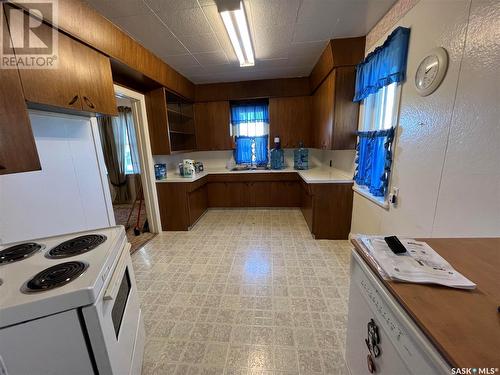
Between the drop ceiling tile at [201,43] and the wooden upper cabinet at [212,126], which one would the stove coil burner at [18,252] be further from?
the wooden upper cabinet at [212,126]

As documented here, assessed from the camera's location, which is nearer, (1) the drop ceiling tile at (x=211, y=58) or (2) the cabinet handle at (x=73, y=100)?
(2) the cabinet handle at (x=73, y=100)

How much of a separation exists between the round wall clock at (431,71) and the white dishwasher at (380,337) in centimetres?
132

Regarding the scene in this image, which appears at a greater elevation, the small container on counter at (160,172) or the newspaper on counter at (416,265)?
the small container on counter at (160,172)

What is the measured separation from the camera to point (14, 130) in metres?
1.05

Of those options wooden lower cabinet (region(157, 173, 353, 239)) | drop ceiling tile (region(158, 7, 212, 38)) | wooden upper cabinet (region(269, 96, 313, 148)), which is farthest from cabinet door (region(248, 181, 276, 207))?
drop ceiling tile (region(158, 7, 212, 38))

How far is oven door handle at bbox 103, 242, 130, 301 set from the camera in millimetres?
845

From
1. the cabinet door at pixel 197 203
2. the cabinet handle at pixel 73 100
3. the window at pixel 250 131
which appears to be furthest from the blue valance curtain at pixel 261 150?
the cabinet handle at pixel 73 100

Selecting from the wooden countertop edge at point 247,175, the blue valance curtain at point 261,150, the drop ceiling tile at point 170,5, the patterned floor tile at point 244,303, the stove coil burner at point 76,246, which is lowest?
the patterned floor tile at point 244,303

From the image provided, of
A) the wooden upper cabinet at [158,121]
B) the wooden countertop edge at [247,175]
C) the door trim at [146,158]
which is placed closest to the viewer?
the wooden countertop edge at [247,175]

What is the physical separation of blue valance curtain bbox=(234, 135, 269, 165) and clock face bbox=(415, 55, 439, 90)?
9.82 feet

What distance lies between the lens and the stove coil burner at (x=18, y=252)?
0.99 meters

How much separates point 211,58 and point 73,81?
1.85 m

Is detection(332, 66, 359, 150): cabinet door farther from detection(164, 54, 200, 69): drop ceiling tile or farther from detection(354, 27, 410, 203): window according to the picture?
detection(164, 54, 200, 69): drop ceiling tile

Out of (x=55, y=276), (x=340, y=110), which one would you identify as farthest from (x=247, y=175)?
(x=55, y=276)
